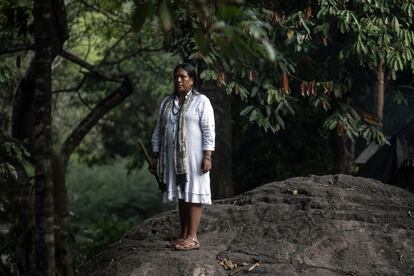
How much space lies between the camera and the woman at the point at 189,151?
6547 mm

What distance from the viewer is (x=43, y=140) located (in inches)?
317

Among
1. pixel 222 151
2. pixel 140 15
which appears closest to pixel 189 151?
pixel 222 151

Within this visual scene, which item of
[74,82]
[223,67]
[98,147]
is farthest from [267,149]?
[98,147]

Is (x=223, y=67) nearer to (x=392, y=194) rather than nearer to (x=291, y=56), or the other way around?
(x=291, y=56)

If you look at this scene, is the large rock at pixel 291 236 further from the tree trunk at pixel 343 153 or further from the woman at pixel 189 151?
the tree trunk at pixel 343 153

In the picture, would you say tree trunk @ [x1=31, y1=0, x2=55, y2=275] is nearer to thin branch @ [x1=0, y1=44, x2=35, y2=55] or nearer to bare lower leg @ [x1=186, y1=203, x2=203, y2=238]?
bare lower leg @ [x1=186, y1=203, x2=203, y2=238]

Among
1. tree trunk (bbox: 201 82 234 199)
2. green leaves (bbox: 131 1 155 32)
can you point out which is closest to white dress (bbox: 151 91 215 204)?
tree trunk (bbox: 201 82 234 199)

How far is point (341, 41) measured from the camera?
33.3 feet

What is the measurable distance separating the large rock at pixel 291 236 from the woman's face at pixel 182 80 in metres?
1.36

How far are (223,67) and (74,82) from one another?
11998 mm

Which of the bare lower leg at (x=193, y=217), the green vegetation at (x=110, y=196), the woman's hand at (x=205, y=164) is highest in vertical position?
the woman's hand at (x=205, y=164)

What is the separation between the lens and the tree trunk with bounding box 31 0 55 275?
796 centimetres

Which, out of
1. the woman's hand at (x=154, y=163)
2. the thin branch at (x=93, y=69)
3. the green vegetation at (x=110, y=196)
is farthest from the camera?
the green vegetation at (x=110, y=196)

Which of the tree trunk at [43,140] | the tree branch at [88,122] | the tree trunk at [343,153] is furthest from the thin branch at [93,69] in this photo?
the tree trunk at [343,153]
